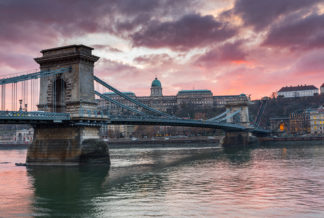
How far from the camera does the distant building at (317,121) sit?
127 meters

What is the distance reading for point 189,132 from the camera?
457 feet

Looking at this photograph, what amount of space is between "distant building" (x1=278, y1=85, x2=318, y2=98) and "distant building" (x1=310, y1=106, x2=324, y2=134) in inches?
2611

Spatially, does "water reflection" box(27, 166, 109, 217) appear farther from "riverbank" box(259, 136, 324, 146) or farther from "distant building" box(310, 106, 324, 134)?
"distant building" box(310, 106, 324, 134)

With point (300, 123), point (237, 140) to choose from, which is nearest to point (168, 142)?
point (237, 140)

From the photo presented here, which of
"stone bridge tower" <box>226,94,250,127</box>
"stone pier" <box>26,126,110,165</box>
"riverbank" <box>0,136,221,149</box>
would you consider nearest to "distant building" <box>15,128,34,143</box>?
"riverbank" <box>0,136,221,149</box>

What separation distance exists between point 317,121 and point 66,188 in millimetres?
120069

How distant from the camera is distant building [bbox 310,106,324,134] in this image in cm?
12662

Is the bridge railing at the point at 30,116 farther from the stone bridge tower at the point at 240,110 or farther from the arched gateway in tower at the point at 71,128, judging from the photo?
the stone bridge tower at the point at 240,110

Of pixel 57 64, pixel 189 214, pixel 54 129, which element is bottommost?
pixel 189 214

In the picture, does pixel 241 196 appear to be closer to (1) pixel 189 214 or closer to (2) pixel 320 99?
(1) pixel 189 214

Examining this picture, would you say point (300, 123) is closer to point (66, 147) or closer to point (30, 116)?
point (66, 147)

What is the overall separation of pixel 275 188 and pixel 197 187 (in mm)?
4973

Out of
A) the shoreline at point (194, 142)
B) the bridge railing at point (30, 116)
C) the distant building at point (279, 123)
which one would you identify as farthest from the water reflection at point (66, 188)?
the distant building at point (279, 123)

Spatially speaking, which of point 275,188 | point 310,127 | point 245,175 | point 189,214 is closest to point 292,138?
point 310,127
